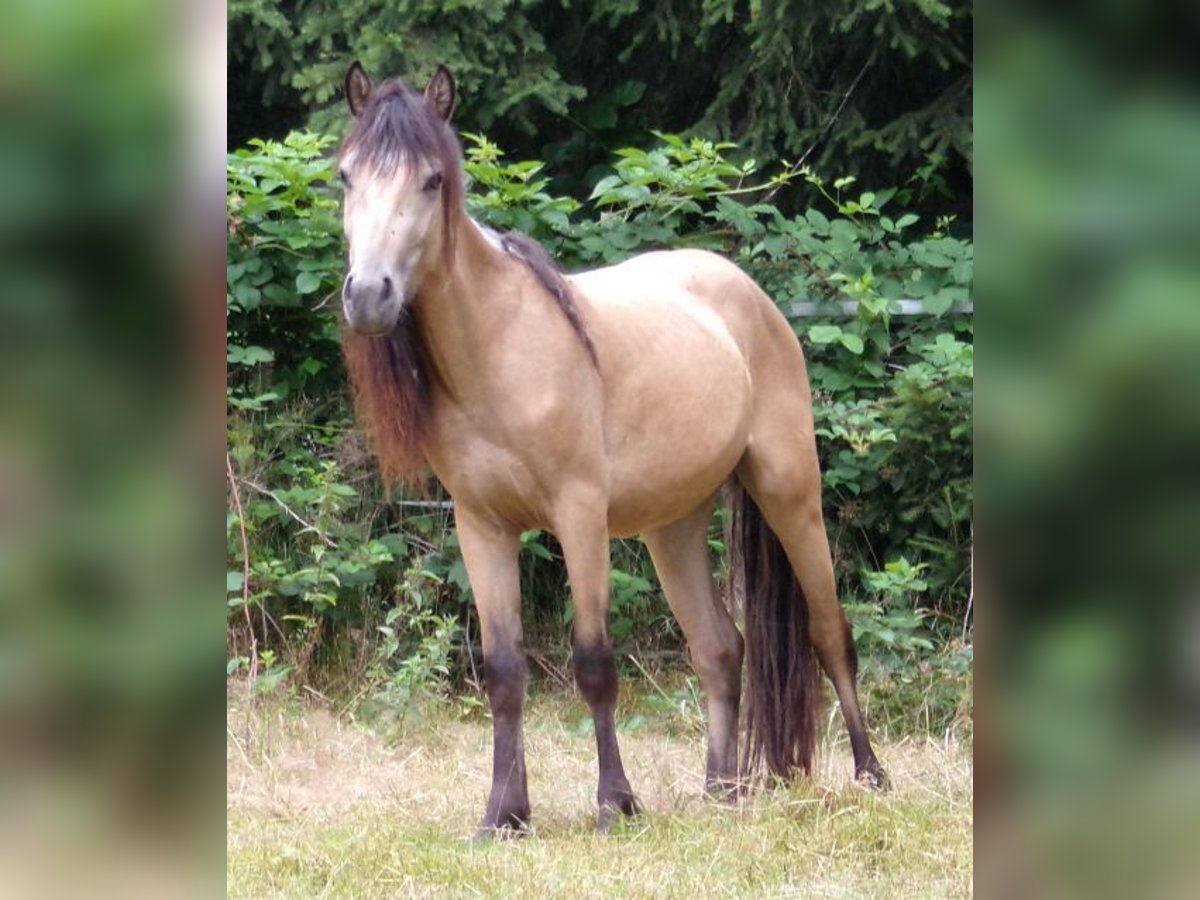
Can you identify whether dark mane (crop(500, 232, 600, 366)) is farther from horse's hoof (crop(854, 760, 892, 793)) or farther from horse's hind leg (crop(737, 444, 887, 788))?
horse's hoof (crop(854, 760, 892, 793))

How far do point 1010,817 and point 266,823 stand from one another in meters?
3.02

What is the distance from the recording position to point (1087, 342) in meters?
0.97

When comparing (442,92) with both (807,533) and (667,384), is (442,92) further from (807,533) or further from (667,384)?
(807,533)

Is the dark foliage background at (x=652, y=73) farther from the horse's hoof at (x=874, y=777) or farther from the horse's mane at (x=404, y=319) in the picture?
the horse's hoof at (x=874, y=777)

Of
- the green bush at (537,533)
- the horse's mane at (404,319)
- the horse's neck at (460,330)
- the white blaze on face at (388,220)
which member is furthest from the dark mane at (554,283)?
the green bush at (537,533)

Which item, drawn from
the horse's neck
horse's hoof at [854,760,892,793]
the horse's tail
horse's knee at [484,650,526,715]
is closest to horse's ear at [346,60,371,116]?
the horse's neck

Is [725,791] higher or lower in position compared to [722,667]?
lower

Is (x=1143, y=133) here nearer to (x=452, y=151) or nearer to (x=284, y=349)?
(x=452, y=151)

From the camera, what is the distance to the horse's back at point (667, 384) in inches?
155

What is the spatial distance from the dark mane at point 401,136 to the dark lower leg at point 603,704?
50.3 inches

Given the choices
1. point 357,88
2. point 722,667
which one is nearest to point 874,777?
point 722,667

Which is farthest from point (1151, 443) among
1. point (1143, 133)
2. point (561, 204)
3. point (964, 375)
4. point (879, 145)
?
point (879, 145)

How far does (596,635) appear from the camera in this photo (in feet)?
12.5

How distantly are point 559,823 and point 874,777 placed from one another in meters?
1.04
